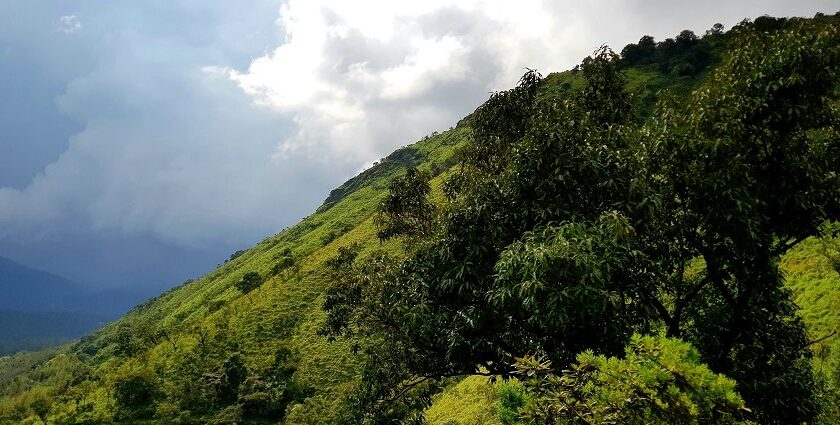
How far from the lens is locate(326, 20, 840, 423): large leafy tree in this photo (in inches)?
446

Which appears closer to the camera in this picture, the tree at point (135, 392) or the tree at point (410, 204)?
the tree at point (410, 204)

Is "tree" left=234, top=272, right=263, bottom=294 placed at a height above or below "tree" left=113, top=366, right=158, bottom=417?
above

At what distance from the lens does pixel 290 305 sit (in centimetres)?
8106

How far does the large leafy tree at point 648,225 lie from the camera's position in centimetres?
1134

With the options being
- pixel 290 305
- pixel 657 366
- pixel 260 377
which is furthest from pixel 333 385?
pixel 657 366

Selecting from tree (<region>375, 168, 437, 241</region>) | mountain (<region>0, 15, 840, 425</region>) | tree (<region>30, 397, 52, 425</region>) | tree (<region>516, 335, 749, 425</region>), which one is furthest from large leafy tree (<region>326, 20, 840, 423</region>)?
tree (<region>30, 397, 52, 425</region>)

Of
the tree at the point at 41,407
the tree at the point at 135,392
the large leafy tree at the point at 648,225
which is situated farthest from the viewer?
the tree at the point at 41,407

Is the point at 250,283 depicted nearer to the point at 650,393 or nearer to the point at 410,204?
the point at 410,204

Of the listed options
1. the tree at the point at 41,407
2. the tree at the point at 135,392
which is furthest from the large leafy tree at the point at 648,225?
the tree at the point at 41,407

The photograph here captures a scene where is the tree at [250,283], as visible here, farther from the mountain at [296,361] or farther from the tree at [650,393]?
the tree at [650,393]

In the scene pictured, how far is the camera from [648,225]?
12.7m

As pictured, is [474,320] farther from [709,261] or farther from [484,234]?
[709,261]

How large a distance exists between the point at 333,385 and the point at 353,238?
42399mm

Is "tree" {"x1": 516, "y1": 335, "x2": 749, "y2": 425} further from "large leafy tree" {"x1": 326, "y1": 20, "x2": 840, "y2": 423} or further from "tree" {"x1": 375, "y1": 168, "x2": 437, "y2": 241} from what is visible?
"tree" {"x1": 375, "y1": 168, "x2": 437, "y2": 241}
